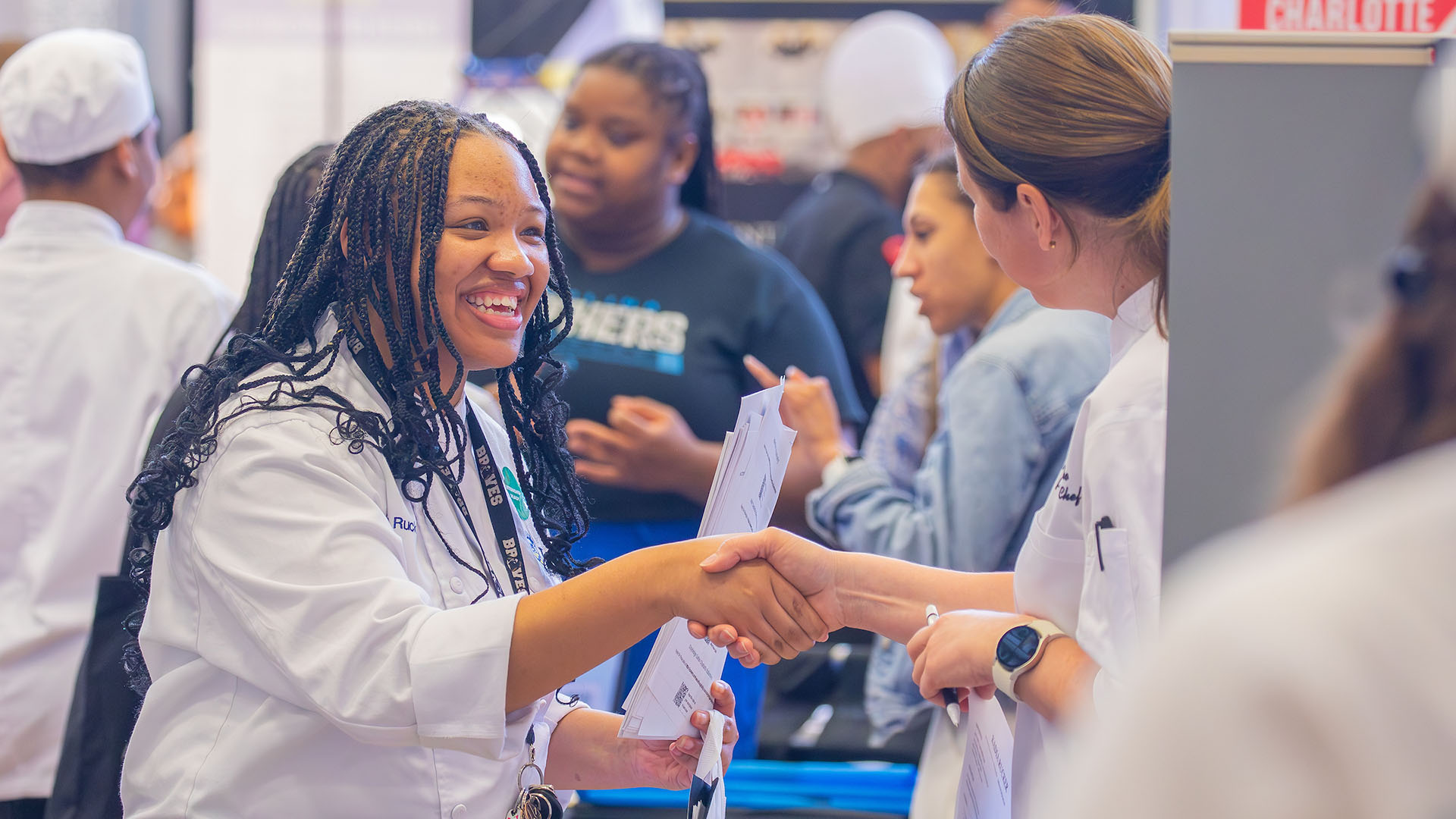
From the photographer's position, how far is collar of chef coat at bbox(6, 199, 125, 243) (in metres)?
2.52

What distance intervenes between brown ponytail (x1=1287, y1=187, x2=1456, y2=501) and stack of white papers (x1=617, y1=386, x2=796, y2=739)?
2.87ft

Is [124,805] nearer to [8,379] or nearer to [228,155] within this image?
[8,379]

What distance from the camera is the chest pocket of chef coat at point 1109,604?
1294 millimetres

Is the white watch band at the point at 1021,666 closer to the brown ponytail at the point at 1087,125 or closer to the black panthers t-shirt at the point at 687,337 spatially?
the brown ponytail at the point at 1087,125

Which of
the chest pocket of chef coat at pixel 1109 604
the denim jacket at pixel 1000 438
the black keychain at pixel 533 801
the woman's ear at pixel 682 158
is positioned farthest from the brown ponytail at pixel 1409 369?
the woman's ear at pixel 682 158

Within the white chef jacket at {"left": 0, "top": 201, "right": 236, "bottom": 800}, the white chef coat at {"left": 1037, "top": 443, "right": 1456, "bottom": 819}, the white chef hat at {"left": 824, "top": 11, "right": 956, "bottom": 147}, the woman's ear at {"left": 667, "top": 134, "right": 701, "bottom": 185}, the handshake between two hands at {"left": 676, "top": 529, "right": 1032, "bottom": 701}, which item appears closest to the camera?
the white chef coat at {"left": 1037, "top": 443, "right": 1456, "bottom": 819}

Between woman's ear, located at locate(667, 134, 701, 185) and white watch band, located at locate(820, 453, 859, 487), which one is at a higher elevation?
woman's ear, located at locate(667, 134, 701, 185)

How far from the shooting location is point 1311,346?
3.58 feet

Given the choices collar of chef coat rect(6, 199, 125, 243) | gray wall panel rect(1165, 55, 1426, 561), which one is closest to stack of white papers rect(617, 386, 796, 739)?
gray wall panel rect(1165, 55, 1426, 561)

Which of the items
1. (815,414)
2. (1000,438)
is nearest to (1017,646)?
(1000,438)

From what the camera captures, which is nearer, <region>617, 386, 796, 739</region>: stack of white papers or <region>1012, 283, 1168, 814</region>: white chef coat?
<region>1012, 283, 1168, 814</region>: white chef coat

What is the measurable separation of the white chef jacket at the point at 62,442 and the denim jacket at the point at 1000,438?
4.44 ft

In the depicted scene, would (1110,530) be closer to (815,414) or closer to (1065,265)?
(1065,265)

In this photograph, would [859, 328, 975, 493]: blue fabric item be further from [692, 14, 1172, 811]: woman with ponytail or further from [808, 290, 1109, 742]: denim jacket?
[692, 14, 1172, 811]: woman with ponytail
